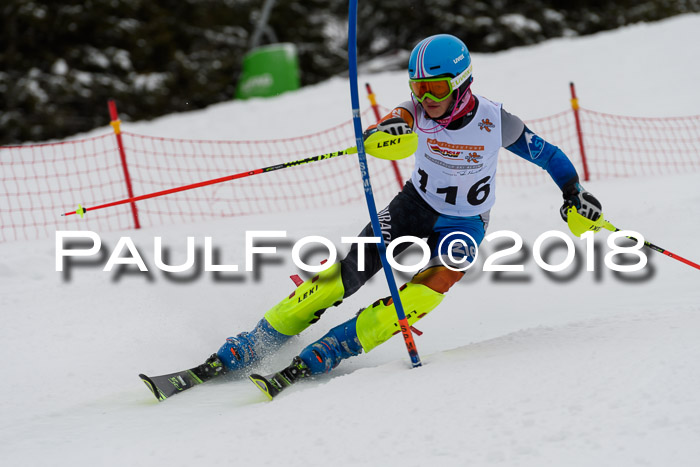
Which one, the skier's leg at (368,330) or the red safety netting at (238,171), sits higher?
the red safety netting at (238,171)

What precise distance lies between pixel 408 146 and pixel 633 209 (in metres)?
3.87

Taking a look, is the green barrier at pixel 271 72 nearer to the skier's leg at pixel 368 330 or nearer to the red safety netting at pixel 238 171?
the red safety netting at pixel 238 171

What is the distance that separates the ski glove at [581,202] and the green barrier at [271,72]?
983 cm

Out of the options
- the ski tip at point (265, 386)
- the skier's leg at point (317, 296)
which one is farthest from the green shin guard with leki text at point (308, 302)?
the ski tip at point (265, 386)

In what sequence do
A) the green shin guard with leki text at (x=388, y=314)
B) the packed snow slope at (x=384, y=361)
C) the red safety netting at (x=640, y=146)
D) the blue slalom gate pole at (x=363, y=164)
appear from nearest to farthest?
1. the packed snow slope at (x=384, y=361)
2. the blue slalom gate pole at (x=363, y=164)
3. the green shin guard with leki text at (x=388, y=314)
4. the red safety netting at (x=640, y=146)

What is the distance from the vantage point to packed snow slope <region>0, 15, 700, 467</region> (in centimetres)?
239

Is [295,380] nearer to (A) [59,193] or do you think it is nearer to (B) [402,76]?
(A) [59,193]

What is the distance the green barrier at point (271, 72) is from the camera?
42.7 feet

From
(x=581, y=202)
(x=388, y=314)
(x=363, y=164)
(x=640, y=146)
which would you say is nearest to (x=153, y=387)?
(x=388, y=314)

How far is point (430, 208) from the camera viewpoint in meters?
3.99

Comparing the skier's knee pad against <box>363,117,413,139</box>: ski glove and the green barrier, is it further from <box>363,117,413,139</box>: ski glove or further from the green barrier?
the green barrier

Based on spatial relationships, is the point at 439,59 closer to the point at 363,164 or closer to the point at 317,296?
the point at 363,164

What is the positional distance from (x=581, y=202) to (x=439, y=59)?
1089 mm

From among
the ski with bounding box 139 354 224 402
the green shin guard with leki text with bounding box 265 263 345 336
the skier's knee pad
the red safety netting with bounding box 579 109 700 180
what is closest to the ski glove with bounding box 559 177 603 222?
the skier's knee pad
